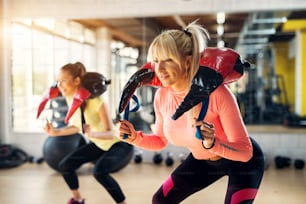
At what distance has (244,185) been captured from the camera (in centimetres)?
94

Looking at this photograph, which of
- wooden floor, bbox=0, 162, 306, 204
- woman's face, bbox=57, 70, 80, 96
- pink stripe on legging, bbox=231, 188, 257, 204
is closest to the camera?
pink stripe on legging, bbox=231, 188, 257, 204

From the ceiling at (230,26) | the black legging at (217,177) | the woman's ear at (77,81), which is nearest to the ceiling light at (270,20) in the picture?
the ceiling at (230,26)

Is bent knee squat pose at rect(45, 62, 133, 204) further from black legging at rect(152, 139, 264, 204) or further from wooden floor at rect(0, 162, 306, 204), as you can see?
black legging at rect(152, 139, 264, 204)

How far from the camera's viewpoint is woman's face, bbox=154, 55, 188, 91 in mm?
846

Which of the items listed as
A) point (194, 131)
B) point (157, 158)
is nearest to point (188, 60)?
point (194, 131)

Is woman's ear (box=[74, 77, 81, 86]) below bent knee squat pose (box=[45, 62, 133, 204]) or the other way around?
the other way around

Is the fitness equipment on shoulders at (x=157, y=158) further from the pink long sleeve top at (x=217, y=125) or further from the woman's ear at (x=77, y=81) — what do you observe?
the pink long sleeve top at (x=217, y=125)

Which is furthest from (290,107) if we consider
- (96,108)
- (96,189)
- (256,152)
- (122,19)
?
(256,152)

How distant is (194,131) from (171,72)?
5.6 inches

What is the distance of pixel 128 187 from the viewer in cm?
190

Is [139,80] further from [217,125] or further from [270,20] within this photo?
[270,20]

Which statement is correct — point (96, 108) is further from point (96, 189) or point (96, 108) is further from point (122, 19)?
point (122, 19)

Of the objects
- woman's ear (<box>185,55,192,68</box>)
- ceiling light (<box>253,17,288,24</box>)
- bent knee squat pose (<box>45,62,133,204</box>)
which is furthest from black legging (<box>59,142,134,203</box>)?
ceiling light (<box>253,17,288,24</box>)

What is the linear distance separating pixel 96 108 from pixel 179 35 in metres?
0.74
